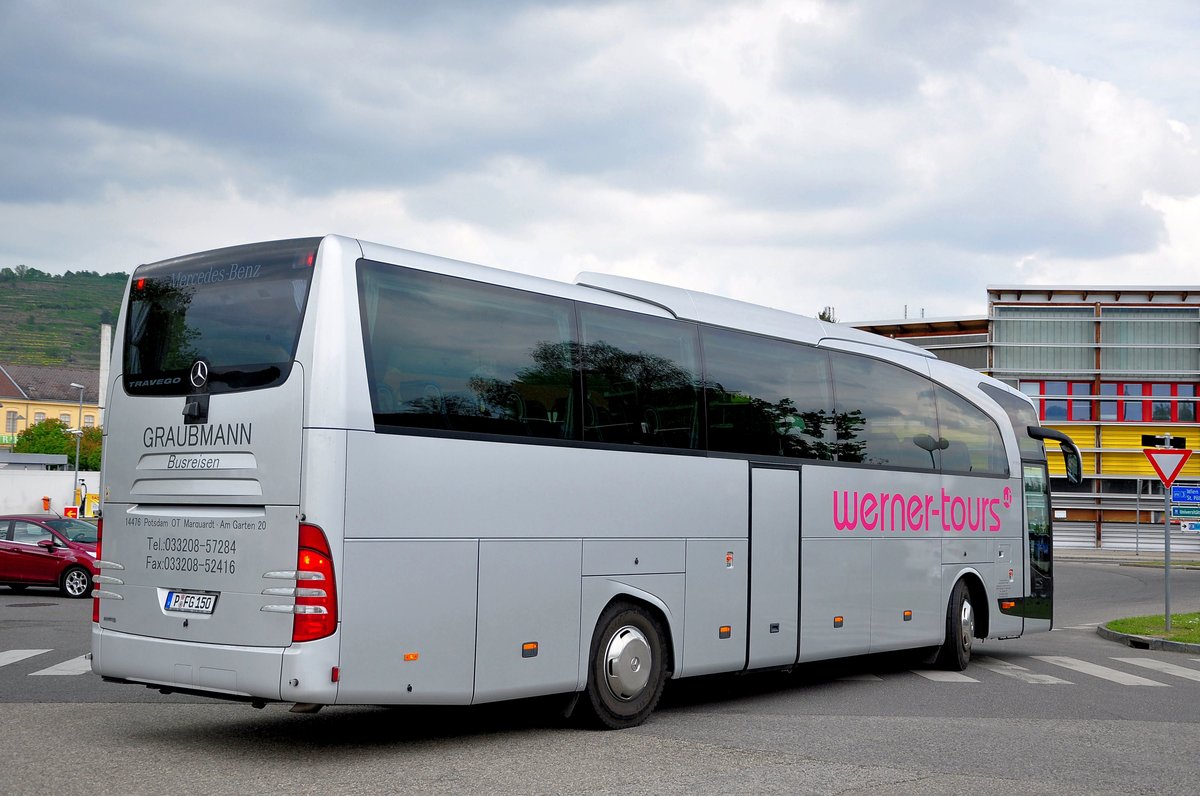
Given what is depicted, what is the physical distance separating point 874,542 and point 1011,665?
3752 mm

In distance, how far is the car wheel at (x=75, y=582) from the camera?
987 inches

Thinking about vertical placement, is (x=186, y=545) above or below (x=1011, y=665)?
above

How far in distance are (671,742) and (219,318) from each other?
4.28 m

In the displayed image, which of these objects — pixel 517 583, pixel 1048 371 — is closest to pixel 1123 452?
pixel 1048 371

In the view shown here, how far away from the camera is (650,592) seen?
34.2 feet

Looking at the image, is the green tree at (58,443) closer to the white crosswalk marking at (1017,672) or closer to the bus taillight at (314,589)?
the white crosswalk marking at (1017,672)

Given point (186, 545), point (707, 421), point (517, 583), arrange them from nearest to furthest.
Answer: point (186, 545), point (517, 583), point (707, 421)

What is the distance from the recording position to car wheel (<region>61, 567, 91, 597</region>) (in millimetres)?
25078

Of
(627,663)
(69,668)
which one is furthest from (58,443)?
(627,663)

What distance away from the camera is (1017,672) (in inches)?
592

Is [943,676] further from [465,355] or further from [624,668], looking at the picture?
[465,355]

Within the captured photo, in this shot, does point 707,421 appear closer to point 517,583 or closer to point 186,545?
point 517,583

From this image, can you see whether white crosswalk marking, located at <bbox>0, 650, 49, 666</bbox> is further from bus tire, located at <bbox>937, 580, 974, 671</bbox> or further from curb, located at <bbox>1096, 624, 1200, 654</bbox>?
curb, located at <bbox>1096, 624, 1200, 654</bbox>

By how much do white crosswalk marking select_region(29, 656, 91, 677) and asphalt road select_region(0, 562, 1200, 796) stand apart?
119 mm
